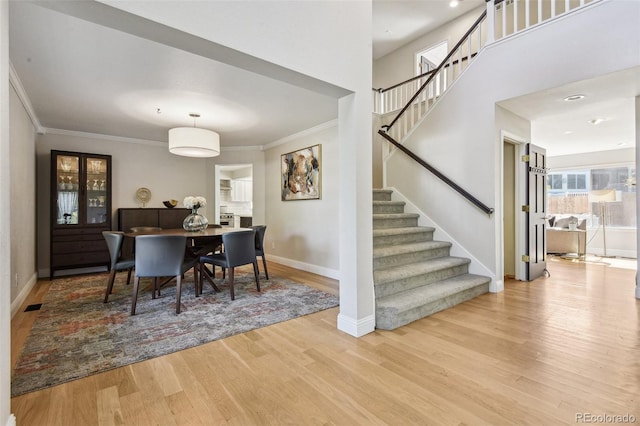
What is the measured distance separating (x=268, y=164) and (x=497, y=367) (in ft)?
16.9

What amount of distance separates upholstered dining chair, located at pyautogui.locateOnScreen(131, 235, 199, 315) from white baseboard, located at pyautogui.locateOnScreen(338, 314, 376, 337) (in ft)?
5.48

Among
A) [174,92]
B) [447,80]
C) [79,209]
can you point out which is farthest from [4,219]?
[447,80]

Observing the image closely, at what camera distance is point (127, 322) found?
270 cm

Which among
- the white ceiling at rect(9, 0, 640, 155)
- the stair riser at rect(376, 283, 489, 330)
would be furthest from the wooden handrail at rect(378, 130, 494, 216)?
the white ceiling at rect(9, 0, 640, 155)

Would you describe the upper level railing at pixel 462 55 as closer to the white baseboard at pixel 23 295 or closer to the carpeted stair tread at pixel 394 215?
the carpeted stair tread at pixel 394 215

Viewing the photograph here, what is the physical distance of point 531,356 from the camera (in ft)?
6.73

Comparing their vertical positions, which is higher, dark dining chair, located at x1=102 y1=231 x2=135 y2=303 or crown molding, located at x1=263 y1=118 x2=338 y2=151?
crown molding, located at x1=263 y1=118 x2=338 y2=151

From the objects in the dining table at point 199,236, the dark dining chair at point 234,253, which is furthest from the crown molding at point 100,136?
the dark dining chair at point 234,253

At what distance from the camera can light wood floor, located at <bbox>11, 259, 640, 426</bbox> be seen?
1.50 metres

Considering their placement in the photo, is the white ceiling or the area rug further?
the white ceiling

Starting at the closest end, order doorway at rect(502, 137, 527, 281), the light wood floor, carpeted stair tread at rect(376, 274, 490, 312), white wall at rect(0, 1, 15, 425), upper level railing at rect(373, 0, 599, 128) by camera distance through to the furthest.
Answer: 1. white wall at rect(0, 1, 15, 425)
2. the light wood floor
3. carpeted stair tread at rect(376, 274, 490, 312)
4. upper level railing at rect(373, 0, 599, 128)
5. doorway at rect(502, 137, 527, 281)

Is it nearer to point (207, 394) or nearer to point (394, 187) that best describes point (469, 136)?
point (394, 187)

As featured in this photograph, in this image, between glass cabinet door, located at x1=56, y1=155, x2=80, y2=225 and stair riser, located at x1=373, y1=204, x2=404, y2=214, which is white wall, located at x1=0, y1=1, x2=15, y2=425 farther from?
glass cabinet door, located at x1=56, y1=155, x2=80, y2=225

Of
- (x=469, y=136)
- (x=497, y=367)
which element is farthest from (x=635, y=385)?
(x=469, y=136)
